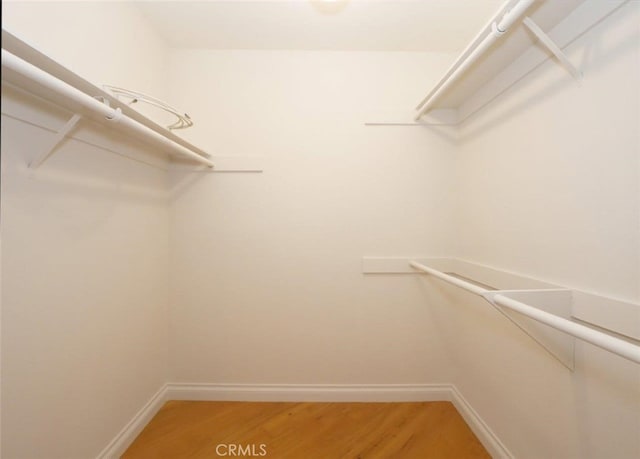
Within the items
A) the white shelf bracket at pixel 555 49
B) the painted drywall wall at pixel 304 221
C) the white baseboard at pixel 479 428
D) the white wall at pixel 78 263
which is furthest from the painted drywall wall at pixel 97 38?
the white baseboard at pixel 479 428

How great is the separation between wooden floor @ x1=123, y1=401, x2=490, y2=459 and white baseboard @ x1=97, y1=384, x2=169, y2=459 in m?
0.03

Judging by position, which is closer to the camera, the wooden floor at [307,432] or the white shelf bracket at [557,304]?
the white shelf bracket at [557,304]

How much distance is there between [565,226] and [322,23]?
1570 mm

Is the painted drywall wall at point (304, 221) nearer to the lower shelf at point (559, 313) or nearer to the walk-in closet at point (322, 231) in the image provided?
the walk-in closet at point (322, 231)

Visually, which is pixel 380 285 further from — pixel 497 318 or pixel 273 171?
pixel 273 171

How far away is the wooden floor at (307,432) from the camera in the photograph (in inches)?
52.6

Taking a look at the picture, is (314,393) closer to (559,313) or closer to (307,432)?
(307,432)

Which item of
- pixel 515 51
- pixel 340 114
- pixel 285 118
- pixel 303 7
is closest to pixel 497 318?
pixel 515 51

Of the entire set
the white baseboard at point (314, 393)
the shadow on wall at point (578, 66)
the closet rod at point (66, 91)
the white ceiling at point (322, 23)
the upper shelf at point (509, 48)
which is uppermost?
the white ceiling at point (322, 23)

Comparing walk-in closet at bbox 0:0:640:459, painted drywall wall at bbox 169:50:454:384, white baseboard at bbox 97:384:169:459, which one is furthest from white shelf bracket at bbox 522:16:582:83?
white baseboard at bbox 97:384:169:459

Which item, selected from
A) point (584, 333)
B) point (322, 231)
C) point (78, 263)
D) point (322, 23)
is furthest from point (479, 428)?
point (322, 23)

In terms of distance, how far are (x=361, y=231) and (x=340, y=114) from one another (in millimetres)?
776

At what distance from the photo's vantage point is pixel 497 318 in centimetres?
133

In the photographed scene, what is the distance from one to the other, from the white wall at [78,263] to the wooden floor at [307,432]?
0.25m
